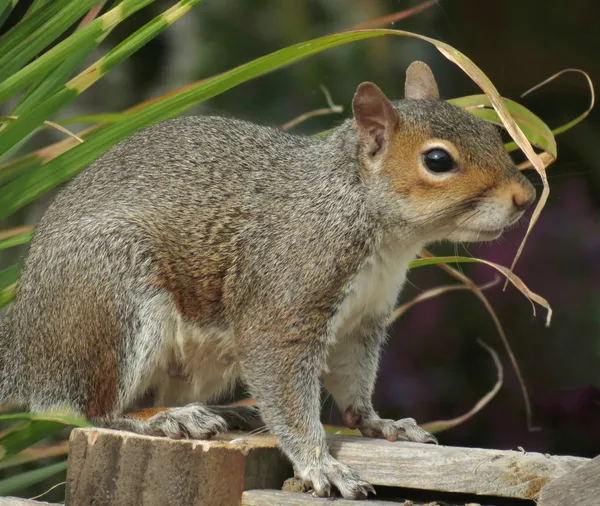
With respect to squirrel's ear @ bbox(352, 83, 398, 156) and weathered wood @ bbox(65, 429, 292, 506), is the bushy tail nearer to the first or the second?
weathered wood @ bbox(65, 429, 292, 506)

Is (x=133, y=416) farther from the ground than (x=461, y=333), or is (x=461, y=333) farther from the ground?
(x=461, y=333)

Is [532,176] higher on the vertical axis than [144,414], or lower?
higher

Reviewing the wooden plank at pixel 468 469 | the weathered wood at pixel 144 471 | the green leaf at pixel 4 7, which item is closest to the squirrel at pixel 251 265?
the wooden plank at pixel 468 469

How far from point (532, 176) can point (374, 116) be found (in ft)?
3.64

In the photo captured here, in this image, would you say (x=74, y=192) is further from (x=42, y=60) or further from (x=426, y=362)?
(x=426, y=362)

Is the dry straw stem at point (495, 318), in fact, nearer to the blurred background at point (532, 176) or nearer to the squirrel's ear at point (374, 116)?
the blurred background at point (532, 176)

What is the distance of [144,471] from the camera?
226 cm

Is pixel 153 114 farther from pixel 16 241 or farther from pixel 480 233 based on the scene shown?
pixel 480 233

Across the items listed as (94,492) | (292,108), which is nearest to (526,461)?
(94,492)

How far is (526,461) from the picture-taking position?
2164 millimetres

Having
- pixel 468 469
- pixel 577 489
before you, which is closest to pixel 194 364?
pixel 468 469

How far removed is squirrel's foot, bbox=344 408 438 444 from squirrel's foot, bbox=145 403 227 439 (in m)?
0.39

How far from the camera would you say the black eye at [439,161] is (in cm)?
252

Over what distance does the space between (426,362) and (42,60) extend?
1642 mm
